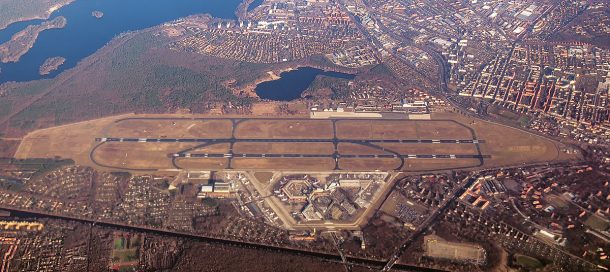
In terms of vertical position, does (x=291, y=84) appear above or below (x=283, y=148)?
above

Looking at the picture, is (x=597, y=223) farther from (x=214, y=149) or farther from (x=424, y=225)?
(x=214, y=149)

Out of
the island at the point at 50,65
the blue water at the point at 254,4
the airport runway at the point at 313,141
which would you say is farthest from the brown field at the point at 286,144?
the blue water at the point at 254,4

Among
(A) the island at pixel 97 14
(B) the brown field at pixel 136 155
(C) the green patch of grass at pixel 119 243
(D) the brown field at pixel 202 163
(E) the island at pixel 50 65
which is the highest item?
(A) the island at pixel 97 14

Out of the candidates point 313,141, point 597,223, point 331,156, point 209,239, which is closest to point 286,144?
point 313,141

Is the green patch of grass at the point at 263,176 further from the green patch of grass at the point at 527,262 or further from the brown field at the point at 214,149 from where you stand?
the green patch of grass at the point at 527,262

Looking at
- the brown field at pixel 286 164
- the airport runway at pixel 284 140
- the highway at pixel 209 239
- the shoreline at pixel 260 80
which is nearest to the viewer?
the highway at pixel 209 239
